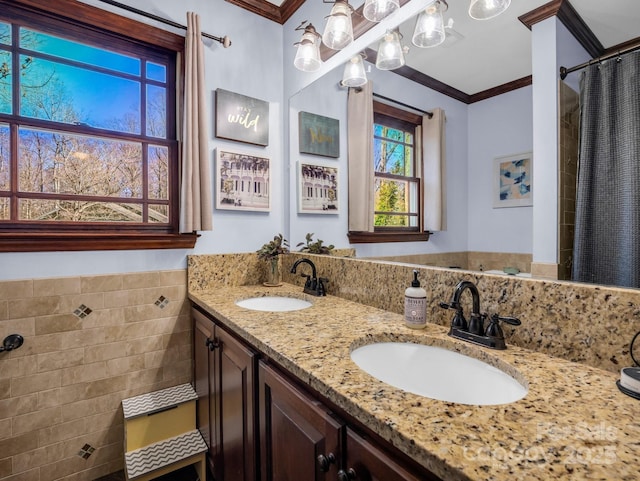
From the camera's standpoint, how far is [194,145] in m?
1.79

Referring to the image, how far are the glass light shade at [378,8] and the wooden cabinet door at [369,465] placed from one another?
1.67 meters

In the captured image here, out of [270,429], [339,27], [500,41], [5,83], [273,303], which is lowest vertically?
[270,429]

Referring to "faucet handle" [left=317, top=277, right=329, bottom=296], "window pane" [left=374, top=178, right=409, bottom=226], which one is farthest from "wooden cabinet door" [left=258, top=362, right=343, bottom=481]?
"window pane" [left=374, top=178, right=409, bottom=226]

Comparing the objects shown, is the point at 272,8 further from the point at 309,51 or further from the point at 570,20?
the point at 570,20

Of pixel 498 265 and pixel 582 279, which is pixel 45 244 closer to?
pixel 498 265

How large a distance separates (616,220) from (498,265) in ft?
1.04

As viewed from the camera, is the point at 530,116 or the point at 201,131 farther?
the point at 201,131

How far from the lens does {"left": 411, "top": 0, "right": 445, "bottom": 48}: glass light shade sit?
4.02ft

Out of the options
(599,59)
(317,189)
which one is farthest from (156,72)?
(599,59)

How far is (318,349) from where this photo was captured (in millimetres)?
920

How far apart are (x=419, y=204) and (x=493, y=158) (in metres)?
0.32

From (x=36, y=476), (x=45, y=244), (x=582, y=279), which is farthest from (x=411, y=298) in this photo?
(x=36, y=476)

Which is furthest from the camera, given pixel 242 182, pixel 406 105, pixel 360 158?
pixel 242 182

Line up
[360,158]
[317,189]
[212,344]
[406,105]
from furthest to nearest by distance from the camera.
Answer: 1. [317,189]
2. [360,158]
3. [212,344]
4. [406,105]
